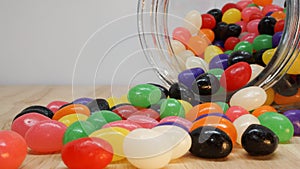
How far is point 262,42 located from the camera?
40.8 inches

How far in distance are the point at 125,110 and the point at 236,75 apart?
235 mm

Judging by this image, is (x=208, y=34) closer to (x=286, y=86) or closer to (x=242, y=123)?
(x=286, y=86)

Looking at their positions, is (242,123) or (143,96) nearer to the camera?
(242,123)

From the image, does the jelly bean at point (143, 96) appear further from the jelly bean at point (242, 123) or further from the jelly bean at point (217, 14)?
the jelly bean at point (217, 14)

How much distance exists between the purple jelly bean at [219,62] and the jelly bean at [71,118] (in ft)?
1.06

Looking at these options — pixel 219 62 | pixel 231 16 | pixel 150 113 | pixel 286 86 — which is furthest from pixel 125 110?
pixel 231 16

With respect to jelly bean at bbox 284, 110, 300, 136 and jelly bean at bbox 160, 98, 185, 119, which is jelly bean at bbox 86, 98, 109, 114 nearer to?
jelly bean at bbox 160, 98, 185, 119

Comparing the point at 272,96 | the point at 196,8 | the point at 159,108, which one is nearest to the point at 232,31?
the point at 196,8

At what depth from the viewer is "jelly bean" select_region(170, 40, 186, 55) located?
110 cm

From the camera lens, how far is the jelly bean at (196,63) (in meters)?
1.01

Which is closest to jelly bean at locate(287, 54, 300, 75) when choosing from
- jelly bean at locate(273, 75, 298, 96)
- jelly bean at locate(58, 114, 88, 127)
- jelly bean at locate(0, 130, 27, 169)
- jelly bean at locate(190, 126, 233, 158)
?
jelly bean at locate(273, 75, 298, 96)

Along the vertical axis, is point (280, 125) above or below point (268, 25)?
below

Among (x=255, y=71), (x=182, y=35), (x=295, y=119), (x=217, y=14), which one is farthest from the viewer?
(x=217, y=14)

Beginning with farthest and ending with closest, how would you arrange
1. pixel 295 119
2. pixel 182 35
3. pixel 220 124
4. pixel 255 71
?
1. pixel 182 35
2. pixel 255 71
3. pixel 295 119
4. pixel 220 124
